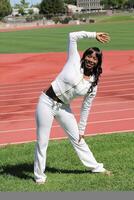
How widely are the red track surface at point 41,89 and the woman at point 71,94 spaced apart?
321cm

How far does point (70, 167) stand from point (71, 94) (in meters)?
1.58

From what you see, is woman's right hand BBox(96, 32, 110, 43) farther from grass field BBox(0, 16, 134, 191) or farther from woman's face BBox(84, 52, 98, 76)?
grass field BBox(0, 16, 134, 191)

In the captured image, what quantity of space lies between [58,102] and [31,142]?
3.23 m

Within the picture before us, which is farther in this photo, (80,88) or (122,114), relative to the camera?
(122,114)

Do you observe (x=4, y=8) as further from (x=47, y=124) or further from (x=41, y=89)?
(x=47, y=124)

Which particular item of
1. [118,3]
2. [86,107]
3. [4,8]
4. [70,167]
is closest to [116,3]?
[118,3]

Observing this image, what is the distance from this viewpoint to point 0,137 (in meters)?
10.5

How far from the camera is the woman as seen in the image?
6445mm

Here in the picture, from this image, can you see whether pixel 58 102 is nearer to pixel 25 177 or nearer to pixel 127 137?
pixel 25 177

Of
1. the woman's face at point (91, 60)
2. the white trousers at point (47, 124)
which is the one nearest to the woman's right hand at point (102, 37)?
the woman's face at point (91, 60)

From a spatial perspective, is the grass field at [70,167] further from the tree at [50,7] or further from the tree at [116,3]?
the tree at [116,3]

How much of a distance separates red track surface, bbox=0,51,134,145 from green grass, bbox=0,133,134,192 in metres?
1.08

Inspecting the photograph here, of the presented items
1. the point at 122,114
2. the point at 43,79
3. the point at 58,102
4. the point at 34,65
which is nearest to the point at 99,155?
the point at 58,102

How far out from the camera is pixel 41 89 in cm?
1702
